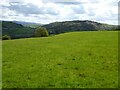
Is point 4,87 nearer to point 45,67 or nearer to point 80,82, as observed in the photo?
point 80,82

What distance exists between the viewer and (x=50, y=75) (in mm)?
21828

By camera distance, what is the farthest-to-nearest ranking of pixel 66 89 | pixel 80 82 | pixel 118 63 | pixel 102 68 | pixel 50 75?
pixel 118 63, pixel 102 68, pixel 50 75, pixel 80 82, pixel 66 89

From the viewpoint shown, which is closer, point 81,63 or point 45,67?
point 45,67

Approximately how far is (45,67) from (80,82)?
734cm

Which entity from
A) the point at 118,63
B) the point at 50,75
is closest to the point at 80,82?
the point at 50,75

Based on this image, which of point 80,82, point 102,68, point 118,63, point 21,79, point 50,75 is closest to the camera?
point 80,82

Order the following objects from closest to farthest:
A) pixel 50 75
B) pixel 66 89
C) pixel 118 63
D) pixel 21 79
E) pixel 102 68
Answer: pixel 66 89 < pixel 21 79 < pixel 50 75 < pixel 102 68 < pixel 118 63

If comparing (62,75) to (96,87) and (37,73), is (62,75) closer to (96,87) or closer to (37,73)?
(37,73)

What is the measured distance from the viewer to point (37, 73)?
905 inches

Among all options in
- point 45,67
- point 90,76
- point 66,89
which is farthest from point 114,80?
point 45,67

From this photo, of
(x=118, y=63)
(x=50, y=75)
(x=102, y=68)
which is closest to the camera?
(x=50, y=75)

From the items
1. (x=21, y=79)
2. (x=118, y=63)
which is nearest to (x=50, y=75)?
(x=21, y=79)

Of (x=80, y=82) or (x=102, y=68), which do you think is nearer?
(x=80, y=82)

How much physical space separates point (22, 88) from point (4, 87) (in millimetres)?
→ 1274
